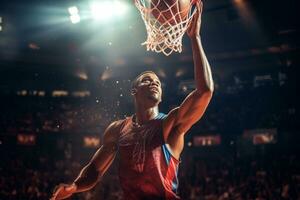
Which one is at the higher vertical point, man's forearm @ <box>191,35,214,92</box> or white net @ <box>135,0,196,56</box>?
white net @ <box>135,0,196,56</box>

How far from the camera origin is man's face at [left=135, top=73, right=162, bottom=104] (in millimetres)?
3189

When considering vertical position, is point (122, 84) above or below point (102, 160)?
above

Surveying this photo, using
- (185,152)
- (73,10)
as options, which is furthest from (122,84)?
(73,10)

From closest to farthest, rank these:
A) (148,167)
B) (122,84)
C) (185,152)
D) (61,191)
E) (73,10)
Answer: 1. (148,167)
2. (61,191)
3. (73,10)
4. (185,152)
5. (122,84)

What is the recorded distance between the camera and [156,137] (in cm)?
298

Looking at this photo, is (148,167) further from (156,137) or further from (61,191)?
(61,191)

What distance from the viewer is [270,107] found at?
60.0ft

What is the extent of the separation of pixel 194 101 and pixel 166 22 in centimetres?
89

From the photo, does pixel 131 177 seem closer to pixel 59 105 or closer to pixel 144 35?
pixel 144 35

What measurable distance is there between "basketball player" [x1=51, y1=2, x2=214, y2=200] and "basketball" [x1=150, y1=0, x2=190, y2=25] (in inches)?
8.2

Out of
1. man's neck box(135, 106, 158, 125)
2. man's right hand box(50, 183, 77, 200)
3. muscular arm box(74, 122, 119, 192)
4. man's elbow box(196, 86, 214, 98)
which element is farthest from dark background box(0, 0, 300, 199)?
man's elbow box(196, 86, 214, 98)

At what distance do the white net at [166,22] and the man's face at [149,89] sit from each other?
354 millimetres

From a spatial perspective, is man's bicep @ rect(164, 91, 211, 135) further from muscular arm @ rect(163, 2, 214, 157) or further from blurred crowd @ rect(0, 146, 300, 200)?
blurred crowd @ rect(0, 146, 300, 200)

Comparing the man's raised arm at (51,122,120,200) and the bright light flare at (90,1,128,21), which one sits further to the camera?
the bright light flare at (90,1,128,21)
